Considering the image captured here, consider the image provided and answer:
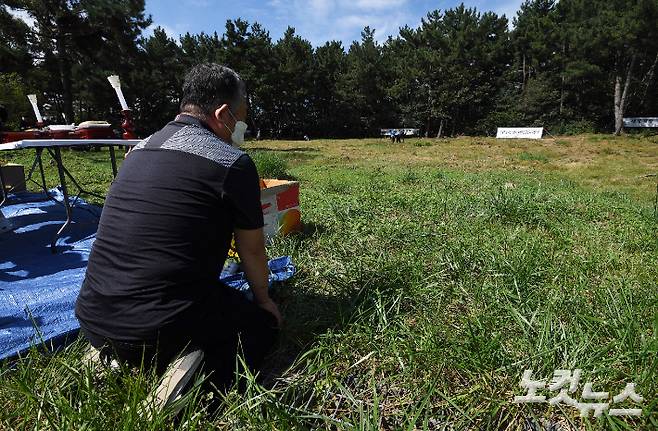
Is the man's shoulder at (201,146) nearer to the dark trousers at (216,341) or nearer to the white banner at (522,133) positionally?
the dark trousers at (216,341)

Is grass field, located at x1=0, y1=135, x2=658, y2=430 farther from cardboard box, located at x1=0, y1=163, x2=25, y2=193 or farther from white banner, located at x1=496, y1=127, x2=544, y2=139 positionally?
white banner, located at x1=496, y1=127, x2=544, y2=139

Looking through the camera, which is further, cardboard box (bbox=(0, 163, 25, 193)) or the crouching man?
cardboard box (bbox=(0, 163, 25, 193))

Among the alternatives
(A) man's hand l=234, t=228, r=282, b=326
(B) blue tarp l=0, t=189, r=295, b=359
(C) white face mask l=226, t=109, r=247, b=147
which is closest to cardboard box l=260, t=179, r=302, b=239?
(B) blue tarp l=0, t=189, r=295, b=359

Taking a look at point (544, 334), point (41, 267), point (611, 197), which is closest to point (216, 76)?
point (544, 334)

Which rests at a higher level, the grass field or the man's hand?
the man's hand

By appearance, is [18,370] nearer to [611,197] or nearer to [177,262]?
[177,262]

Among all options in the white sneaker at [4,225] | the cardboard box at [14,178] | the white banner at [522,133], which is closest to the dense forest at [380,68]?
the white banner at [522,133]

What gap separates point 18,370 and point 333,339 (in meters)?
1.30

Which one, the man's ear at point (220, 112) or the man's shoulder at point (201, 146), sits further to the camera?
the man's ear at point (220, 112)

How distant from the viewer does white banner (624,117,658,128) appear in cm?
2673

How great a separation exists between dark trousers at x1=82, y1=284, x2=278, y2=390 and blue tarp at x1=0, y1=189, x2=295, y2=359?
0.53m

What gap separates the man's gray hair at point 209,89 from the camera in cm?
161

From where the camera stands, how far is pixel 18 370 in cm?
158

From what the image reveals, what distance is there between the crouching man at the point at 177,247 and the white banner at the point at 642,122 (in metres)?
34.3
